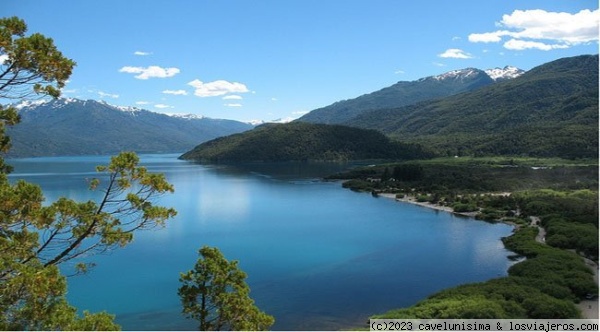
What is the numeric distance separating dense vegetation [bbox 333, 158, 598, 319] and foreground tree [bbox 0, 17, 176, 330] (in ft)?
86.1

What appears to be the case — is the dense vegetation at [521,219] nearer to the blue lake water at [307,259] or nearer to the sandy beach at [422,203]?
the sandy beach at [422,203]

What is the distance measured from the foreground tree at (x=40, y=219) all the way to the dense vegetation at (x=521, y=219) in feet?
86.1

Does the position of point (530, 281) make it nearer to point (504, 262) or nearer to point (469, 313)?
point (469, 313)

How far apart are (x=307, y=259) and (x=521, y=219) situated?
44.3 m

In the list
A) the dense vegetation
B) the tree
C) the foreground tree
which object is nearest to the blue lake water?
the dense vegetation

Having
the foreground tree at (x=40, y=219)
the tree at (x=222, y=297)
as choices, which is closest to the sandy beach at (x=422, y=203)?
the tree at (x=222, y=297)

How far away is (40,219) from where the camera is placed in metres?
13.4

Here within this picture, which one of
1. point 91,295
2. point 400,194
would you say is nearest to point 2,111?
point 91,295

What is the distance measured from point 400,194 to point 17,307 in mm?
111185

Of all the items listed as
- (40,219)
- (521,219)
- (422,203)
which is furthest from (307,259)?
(422,203)

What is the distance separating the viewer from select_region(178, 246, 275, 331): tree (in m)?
17.2

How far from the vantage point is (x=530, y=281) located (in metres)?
41.7

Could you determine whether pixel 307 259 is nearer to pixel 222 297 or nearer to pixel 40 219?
pixel 222 297

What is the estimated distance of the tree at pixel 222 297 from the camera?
56.6 feet
